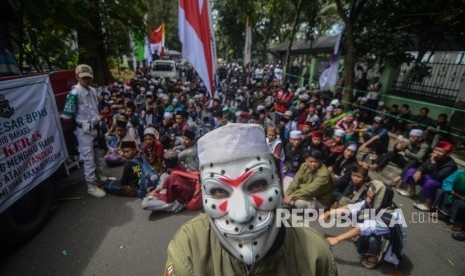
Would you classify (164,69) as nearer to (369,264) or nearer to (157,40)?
(157,40)

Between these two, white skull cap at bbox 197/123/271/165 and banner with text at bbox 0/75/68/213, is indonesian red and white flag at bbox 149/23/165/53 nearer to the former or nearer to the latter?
banner with text at bbox 0/75/68/213

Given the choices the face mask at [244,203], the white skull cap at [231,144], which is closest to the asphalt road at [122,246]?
the face mask at [244,203]

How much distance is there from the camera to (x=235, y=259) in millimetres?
1362

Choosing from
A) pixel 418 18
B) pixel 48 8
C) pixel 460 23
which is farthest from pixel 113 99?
pixel 460 23

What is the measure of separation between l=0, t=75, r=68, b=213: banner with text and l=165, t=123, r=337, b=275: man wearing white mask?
2.94 meters

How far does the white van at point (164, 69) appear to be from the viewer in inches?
739

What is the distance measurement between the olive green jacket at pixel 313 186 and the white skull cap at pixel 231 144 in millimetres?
3256

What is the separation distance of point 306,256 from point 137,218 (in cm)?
360

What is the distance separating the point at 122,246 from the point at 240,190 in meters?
3.03

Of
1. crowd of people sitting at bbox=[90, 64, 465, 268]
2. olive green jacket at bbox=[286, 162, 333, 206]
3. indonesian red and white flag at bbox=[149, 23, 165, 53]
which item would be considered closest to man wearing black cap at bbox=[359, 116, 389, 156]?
crowd of people sitting at bbox=[90, 64, 465, 268]

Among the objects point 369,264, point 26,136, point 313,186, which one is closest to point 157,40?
point 26,136

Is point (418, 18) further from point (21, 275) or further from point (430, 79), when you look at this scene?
point (21, 275)

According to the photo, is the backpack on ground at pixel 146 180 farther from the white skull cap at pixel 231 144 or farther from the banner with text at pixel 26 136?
the white skull cap at pixel 231 144

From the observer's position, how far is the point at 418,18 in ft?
30.9
